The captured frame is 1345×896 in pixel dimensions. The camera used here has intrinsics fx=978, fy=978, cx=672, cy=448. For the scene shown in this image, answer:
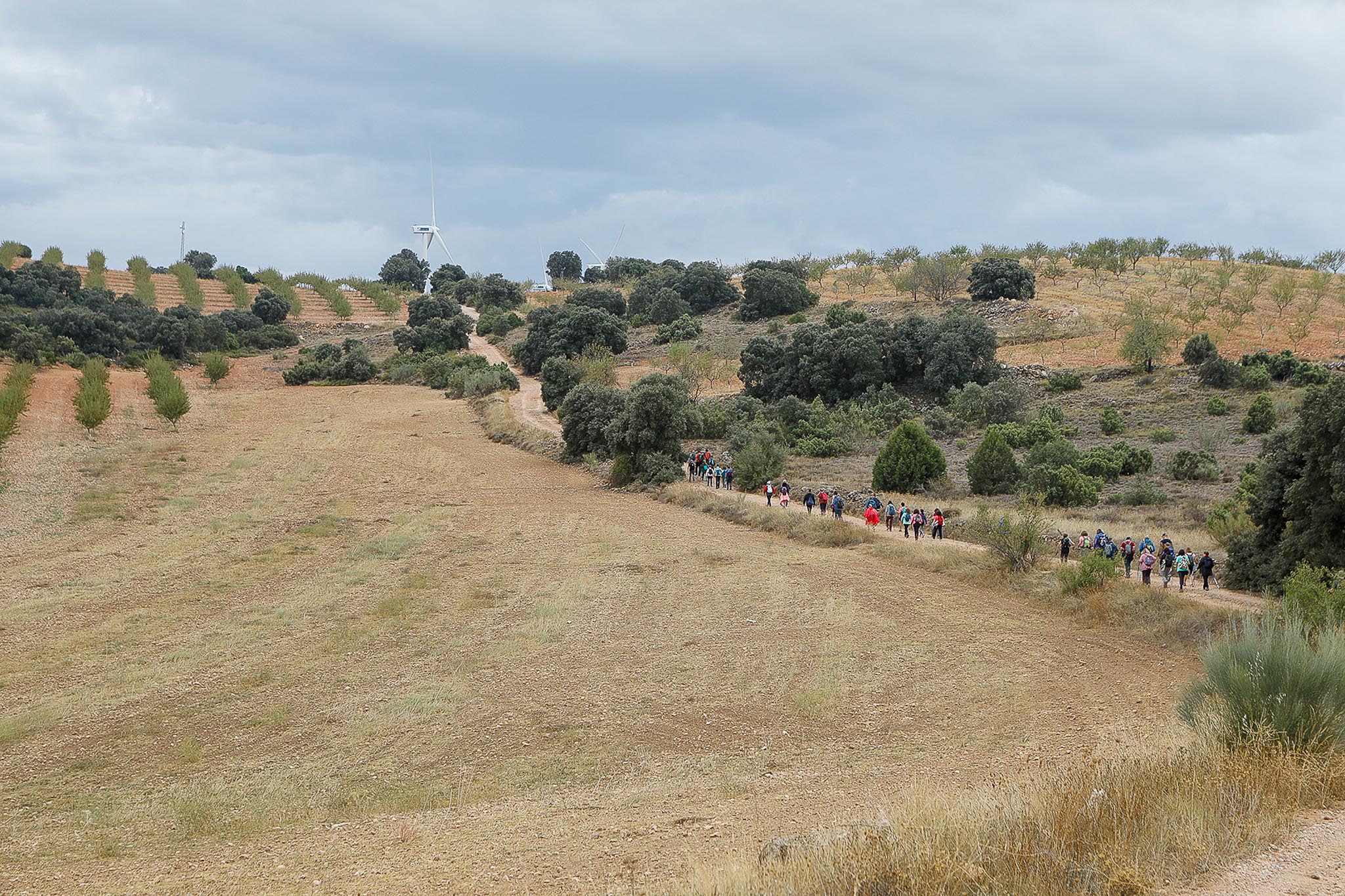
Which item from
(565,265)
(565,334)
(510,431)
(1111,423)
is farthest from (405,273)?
(1111,423)

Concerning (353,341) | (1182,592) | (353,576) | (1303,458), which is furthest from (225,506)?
(353,341)

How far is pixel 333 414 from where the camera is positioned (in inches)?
2355

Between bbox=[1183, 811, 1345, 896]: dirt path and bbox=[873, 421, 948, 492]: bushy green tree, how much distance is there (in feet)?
84.9

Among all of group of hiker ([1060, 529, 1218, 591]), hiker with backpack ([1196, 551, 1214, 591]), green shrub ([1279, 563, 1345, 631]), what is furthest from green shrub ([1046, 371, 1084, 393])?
green shrub ([1279, 563, 1345, 631])

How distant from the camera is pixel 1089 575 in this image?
19625mm

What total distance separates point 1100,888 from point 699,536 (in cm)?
2190

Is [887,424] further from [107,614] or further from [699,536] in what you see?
[107,614]

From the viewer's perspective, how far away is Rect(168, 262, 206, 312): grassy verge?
103438 millimetres

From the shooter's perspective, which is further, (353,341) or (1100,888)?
(353,341)

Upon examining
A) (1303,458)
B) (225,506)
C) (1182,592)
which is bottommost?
(225,506)

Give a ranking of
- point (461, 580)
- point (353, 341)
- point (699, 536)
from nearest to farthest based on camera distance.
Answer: point (461, 580) → point (699, 536) → point (353, 341)

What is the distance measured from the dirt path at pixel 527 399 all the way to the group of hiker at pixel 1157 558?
3251 cm

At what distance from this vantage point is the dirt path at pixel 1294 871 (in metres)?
6.62

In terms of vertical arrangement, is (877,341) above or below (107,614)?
above
